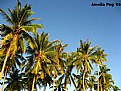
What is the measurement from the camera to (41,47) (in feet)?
125

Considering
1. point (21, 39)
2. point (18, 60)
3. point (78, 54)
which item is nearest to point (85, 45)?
point (78, 54)

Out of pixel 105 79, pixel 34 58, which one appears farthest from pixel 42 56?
pixel 105 79

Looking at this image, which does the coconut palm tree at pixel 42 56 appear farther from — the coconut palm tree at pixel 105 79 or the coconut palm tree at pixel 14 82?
the coconut palm tree at pixel 105 79

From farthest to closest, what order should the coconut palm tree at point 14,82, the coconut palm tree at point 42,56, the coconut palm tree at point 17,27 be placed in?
1. the coconut palm tree at point 14,82
2. the coconut palm tree at point 42,56
3. the coconut palm tree at point 17,27

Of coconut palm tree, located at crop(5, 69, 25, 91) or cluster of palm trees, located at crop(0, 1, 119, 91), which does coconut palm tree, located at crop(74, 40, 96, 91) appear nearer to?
cluster of palm trees, located at crop(0, 1, 119, 91)

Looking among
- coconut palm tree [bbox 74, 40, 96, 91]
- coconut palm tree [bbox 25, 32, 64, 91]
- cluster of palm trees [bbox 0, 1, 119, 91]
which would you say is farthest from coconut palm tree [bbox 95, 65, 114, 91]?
coconut palm tree [bbox 25, 32, 64, 91]

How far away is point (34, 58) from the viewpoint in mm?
38312

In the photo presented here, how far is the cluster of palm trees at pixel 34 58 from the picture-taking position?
3112 cm

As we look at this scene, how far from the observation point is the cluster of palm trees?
31.1 meters

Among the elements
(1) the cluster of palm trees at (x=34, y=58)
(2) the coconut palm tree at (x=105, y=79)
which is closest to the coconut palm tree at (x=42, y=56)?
(1) the cluster of palm trees at (x=34, y=58)

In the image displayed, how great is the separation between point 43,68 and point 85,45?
Result: 40.6ft

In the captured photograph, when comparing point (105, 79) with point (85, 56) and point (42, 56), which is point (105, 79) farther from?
point (42, 56)

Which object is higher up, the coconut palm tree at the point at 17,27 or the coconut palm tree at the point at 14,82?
the coconut palm tree at the point at 17,27

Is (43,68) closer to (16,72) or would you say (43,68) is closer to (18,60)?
(18,60)
